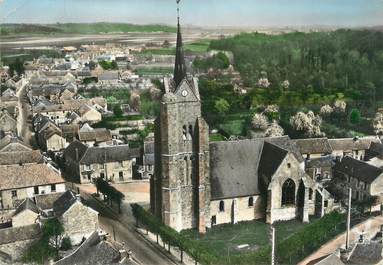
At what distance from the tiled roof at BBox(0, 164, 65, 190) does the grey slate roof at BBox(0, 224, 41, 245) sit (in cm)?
711

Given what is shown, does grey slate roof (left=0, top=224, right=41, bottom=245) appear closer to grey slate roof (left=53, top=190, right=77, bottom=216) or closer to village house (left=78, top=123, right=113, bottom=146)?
grey slate roof (left=53, top=190, right=77, bottom=216)

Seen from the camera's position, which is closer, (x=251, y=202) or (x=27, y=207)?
(x=27, y=207)

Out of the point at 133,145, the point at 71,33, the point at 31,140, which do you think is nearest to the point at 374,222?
the point at 133,145

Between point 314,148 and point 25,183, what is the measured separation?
989 inches

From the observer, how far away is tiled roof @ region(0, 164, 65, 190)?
32.0 metres

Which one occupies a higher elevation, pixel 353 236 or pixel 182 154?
pixel 182 154

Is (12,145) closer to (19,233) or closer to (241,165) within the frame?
(19,233)

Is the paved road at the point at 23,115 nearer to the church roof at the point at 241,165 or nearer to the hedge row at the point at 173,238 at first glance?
the hedge row at the point at 173,238

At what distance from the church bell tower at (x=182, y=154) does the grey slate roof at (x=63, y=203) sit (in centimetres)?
520

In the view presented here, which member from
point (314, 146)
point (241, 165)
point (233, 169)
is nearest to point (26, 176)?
point (233, 169)

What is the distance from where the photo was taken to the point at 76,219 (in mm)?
26547

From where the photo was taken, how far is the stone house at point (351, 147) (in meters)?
44.8

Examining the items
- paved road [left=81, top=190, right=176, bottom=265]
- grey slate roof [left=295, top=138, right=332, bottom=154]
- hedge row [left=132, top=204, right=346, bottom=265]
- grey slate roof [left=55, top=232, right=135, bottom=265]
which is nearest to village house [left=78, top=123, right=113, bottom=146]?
paved road [left=81, top=190, right=176, bottom=265]

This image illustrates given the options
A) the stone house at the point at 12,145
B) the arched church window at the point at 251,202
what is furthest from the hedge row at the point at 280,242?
the stone house at the point at 12,145
